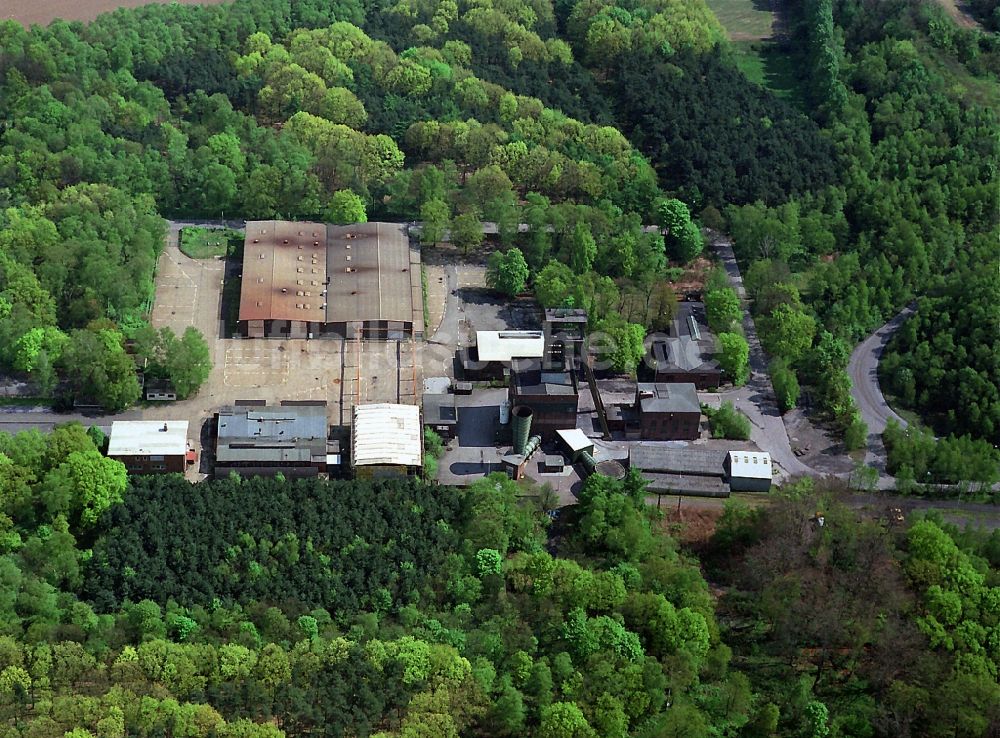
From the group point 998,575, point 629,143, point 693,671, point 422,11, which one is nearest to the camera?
point 693,671

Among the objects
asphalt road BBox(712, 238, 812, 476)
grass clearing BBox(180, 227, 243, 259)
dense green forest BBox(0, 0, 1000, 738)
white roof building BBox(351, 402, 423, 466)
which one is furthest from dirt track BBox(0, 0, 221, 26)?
asphalt road BBox(712, 238, 812, 476)

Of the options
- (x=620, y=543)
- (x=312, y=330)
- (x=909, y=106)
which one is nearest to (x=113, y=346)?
(x=312, y=330)

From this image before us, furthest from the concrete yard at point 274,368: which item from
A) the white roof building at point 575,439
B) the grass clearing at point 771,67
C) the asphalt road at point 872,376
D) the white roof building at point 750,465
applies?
the grass clearing at point 771,67

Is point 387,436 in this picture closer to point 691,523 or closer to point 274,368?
point 274,368

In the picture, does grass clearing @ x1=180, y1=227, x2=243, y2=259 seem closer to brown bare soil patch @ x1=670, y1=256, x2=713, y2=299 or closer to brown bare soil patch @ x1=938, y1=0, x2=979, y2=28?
brown bare soil patch @ x1=670, y1=256, x2=713, y2=299

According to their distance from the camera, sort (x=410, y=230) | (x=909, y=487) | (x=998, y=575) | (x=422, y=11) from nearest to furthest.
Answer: (x=998, y=575)
(x=909, y=487)
(x=410, y=230)
(x=422, y=11)

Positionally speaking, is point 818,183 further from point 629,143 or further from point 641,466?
point 641,466

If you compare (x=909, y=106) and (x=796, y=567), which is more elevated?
(x=909, y=106)
